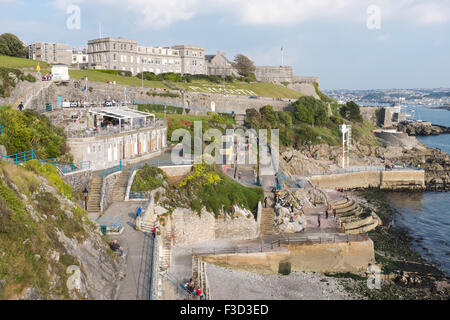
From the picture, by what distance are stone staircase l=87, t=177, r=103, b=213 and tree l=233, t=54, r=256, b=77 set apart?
7427cm

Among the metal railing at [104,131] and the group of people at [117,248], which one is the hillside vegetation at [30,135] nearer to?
the metal railing at [104,131]

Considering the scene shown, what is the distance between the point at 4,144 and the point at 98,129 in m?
8.08

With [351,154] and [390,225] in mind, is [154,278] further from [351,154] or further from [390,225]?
[351,154]

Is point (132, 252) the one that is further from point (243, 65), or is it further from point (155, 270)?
point (243, 65)

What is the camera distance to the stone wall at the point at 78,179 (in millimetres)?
25422

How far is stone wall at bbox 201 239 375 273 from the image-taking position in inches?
1062

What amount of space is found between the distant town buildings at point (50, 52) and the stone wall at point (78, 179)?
61498 millimetres

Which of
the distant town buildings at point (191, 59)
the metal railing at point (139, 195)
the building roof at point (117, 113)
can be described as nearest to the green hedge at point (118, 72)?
the distant town buildings at point (191, 59)

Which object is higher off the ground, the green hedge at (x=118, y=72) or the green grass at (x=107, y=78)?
the green hedge at (x=118, y=72)

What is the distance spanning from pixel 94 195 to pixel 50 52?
6528 centimetres

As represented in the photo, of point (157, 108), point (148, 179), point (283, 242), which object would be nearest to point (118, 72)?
point (157, 108)

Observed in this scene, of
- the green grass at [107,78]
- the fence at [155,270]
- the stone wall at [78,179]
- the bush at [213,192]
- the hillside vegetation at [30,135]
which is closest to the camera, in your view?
the fence at [155,270]

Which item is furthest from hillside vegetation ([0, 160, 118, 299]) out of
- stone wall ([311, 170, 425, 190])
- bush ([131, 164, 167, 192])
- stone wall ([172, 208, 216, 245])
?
stone wall ([311, 170, 425, 190])

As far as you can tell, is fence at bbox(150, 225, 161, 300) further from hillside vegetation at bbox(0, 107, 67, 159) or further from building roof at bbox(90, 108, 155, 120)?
building roof at bbox(90, 108, 155, 120)
